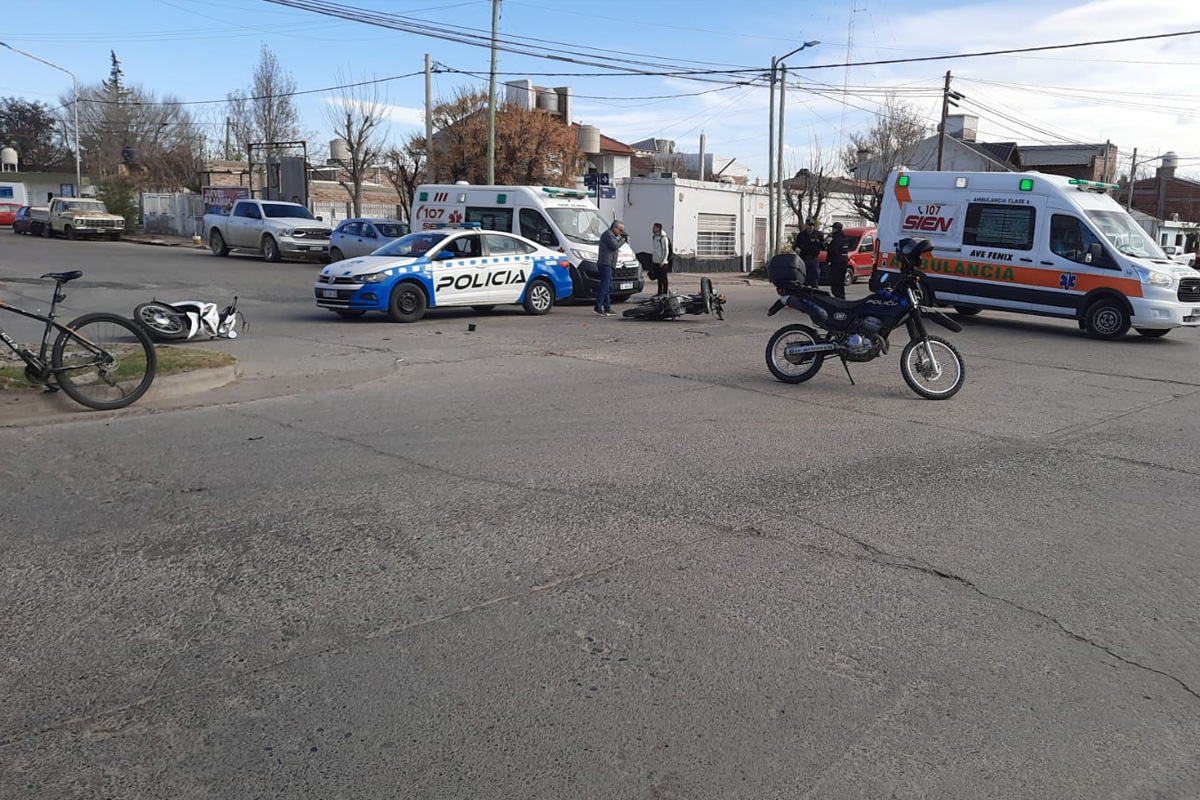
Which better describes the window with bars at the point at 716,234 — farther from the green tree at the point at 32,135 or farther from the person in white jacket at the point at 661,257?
the green tree at the point at 32,135

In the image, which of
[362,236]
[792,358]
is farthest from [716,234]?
[792,358]

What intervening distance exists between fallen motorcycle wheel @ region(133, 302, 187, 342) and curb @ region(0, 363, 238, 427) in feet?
11.3

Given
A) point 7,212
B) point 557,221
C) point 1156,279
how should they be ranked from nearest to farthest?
point 1156,279, point 557,221, point 7,212

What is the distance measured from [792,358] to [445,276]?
716 cm

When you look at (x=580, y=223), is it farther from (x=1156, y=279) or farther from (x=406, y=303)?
(x=1156, y=279)

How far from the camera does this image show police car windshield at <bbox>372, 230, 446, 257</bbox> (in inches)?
631

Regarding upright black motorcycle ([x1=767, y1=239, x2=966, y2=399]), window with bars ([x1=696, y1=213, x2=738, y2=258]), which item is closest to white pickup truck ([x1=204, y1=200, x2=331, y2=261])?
window with bars ([x1=696, y1=213, x2=738, y2=258])

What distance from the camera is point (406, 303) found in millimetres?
15398

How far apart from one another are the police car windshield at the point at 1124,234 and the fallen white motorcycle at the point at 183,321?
13.3 meters

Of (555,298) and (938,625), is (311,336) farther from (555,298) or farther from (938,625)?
(938,625)

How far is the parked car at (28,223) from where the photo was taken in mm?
41656

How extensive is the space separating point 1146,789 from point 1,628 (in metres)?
4.39

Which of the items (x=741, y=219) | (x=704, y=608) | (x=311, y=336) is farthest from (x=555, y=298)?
(x=741, y=219)

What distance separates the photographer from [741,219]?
117 feet
